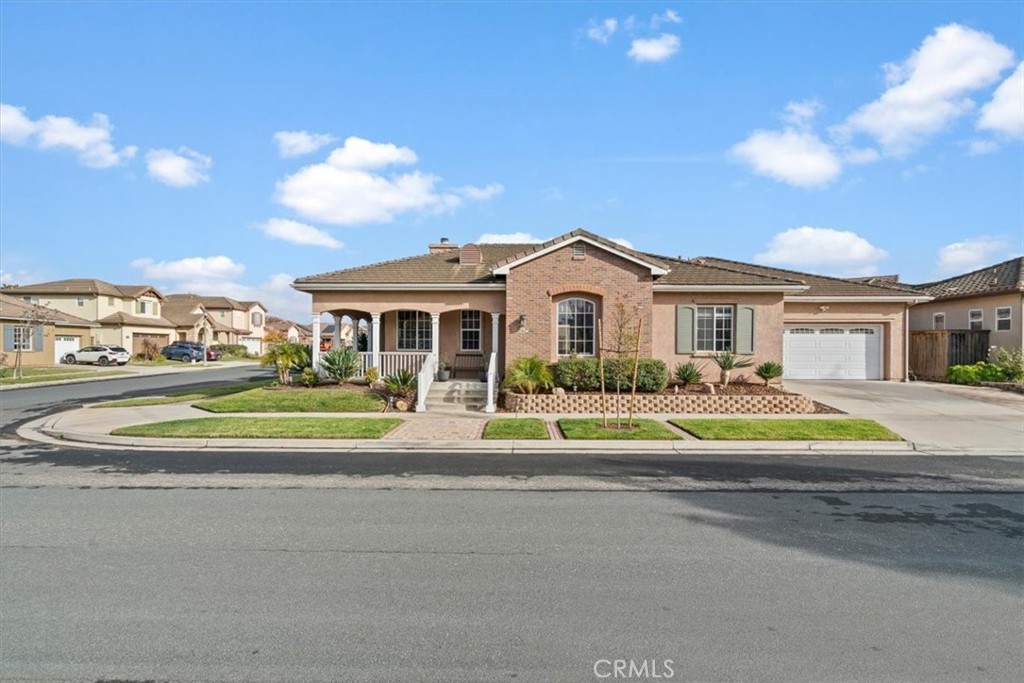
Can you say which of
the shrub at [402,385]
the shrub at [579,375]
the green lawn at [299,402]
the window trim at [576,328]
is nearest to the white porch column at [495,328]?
the window trim at [576,328]

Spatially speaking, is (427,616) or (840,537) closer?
(427,616)

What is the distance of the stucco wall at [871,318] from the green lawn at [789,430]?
1060 centimetres

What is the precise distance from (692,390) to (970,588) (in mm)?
12728

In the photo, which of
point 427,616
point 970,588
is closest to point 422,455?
point 427,616

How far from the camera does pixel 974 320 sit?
2470cm

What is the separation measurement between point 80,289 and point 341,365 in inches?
1647

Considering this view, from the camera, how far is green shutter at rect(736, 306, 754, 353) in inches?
742

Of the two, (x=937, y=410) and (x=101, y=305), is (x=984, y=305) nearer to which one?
(x=937, y=410)

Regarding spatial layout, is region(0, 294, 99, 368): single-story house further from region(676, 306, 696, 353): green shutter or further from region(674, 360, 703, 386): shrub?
region(674, 360, 703, 386): shrub

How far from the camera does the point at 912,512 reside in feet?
22.8

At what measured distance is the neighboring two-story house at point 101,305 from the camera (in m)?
47.6

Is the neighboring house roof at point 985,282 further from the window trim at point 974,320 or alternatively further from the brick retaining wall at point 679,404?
the brick retaining wall at point 679,404

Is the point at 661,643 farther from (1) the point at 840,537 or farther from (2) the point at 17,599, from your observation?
(2) the point at 17,599

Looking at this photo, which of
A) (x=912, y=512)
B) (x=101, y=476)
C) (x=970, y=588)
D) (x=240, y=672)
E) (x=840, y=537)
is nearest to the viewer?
(x=240, y=672)
